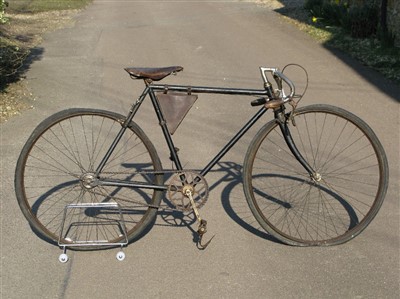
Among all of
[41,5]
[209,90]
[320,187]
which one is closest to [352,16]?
[320,187]

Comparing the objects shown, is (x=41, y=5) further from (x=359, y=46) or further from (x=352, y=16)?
(x=359, y=46)

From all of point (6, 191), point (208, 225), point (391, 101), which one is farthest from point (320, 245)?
point (391, 101)

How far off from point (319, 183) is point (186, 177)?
1474mm

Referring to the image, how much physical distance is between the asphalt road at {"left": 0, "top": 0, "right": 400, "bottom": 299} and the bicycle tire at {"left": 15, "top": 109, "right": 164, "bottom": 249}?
0.57 ft

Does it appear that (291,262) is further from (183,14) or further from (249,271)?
(183,14)

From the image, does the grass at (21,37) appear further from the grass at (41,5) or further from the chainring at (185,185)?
the chainring at (185,185)

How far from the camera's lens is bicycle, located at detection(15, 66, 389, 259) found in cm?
393

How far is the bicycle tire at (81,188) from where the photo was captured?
13.1 ft

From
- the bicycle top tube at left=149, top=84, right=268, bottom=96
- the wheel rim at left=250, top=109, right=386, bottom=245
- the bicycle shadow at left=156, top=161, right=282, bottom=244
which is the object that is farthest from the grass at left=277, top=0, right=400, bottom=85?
the bicycle top tube at left=149, top=84, right=268, bottom=96

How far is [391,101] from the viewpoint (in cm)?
783

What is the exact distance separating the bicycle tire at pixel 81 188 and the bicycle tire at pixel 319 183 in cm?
92

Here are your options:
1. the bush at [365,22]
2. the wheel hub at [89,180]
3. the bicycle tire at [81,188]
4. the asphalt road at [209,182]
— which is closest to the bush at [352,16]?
the bush at [365,22]

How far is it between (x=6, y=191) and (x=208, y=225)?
1910mm

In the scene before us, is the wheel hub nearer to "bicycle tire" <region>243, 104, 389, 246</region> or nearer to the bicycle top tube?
the bicycle top tube
